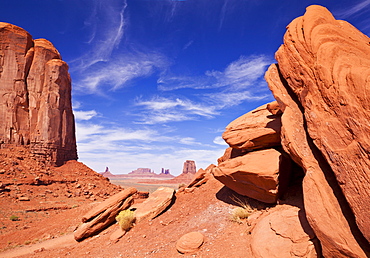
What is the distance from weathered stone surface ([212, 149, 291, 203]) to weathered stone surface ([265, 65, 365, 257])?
177cm

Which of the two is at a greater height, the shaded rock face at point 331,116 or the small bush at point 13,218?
the shaded rock face at point 331,116

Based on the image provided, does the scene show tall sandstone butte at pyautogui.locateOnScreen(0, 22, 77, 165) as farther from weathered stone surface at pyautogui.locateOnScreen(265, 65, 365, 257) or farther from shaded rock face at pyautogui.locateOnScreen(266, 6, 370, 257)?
shaded rock face at pyautogui.locateOnScreen(266, 6, 370, 257)

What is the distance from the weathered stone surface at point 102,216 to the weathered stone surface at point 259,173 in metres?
7.86

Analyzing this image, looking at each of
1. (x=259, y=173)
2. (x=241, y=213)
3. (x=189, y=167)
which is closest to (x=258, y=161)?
(x=259, y=173)

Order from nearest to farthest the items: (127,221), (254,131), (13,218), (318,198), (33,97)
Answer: (318,198), (254,131), (127,221), (13,218), (33,97)

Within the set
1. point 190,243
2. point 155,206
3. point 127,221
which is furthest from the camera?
point 155,206

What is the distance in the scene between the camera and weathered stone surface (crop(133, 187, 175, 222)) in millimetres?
12820

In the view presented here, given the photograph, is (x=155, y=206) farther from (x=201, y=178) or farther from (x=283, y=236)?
(x=283, y=236)

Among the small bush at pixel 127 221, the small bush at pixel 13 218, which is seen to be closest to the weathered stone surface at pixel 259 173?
the small bush at pixel 127 221

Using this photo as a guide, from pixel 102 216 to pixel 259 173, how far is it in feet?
33.4

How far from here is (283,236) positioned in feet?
22.3

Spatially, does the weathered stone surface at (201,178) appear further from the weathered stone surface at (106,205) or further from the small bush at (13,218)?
the small bush at (13,218)

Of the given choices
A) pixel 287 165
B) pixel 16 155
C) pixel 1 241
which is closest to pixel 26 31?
pixel 16 155

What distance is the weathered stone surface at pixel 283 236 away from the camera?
628 cm
